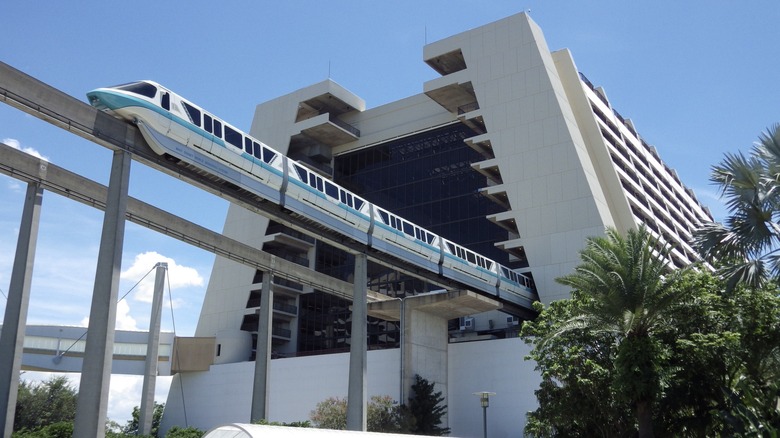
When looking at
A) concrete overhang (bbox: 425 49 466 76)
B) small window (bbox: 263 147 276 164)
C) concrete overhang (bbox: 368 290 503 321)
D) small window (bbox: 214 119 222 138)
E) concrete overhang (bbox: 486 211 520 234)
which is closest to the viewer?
small window (bbox: 214 119 222 138)

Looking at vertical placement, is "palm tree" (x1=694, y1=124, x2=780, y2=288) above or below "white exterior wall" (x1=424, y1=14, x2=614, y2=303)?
below

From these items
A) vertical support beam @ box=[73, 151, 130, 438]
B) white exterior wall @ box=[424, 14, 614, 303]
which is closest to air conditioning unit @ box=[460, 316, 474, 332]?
white exterior wall @ box=[424, 14, 614, 303]

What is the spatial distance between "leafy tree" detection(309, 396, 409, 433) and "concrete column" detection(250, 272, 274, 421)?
590 cm

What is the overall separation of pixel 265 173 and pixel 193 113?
16.1 feet

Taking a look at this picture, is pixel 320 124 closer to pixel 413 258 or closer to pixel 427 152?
pixel 427 152

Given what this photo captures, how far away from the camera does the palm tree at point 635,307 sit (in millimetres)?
29594

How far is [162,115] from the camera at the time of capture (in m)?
30.5

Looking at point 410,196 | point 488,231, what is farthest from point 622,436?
point 410,196

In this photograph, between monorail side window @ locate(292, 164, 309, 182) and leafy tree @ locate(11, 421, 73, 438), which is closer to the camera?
leafy tree @ locate(11, 421, 73, 438)

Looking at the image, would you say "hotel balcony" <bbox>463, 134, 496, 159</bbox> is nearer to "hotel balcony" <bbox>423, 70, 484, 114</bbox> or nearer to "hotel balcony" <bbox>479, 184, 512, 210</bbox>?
"hotel balcony" <bbox>479, 184, 512, 210</bbox>

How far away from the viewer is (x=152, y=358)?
169 feet

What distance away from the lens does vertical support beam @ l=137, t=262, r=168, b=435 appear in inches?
2002

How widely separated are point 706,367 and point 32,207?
2953 cm

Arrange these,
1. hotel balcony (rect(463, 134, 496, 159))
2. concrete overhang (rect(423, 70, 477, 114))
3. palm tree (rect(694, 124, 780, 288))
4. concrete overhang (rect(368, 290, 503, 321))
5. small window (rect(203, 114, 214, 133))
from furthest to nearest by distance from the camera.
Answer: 1. concrete overhang (rect(423, 70, 477, 114))
2. hotel balcony (rect(463, 134, 496, 159))
3. concrete overhang (rect(368, 290, 503, 321))
4. small window (rect(203, 114, 214, 133))
5. palm tree (rect(694, 124, 780, 288))
